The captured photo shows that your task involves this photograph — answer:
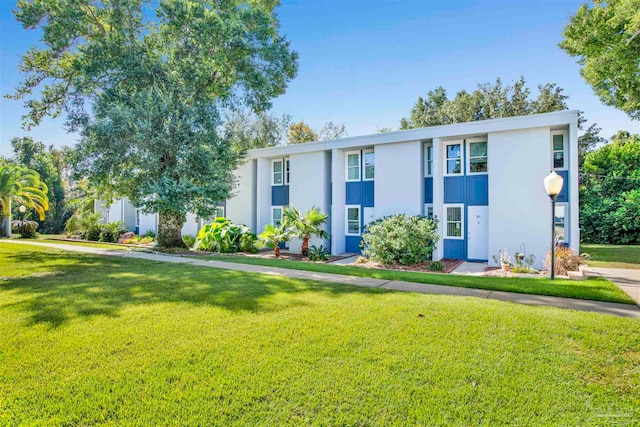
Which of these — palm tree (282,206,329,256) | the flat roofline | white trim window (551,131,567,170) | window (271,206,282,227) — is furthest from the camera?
window (271,206,282,227)

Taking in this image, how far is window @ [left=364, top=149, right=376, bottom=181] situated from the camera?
15.9 meters

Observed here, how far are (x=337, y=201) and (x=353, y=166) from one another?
6.47 ft

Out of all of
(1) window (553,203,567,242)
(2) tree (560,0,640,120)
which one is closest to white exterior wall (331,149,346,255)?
→ (1) window (553,203,567,242)

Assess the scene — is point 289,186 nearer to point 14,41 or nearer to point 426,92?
point 14,41

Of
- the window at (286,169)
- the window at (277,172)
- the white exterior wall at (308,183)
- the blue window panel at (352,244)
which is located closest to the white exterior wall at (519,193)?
the blue window panel at (352,244)

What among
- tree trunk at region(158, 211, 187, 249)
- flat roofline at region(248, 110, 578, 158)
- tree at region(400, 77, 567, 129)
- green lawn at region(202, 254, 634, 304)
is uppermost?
tree at region(400, 77, 567, 129)

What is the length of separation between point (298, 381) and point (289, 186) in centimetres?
1522

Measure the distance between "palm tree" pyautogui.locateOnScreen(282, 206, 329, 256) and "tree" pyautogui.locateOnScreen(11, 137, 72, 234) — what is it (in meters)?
26.2

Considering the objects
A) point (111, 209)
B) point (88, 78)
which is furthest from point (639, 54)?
point (111, 209)

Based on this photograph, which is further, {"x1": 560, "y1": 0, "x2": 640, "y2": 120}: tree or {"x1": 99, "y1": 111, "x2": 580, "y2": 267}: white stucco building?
{"x1": 560, "y1": 0, "x2": 640, "y2": 120}: tree

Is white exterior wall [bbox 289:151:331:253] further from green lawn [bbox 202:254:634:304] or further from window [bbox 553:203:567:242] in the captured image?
window [bbox 553:203:567:242]

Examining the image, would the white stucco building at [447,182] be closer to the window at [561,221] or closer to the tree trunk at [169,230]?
the window at [561,221]

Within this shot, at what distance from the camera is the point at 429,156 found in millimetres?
14867

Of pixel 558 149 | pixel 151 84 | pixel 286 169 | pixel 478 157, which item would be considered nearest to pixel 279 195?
pixel 286 169
